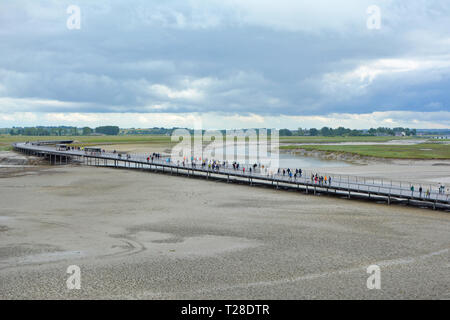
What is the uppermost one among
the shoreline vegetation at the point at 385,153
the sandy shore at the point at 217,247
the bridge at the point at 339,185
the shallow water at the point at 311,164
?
the shoreline vegetation at the point at 385,153

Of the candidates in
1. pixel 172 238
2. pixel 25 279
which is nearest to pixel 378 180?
pixel 172 238

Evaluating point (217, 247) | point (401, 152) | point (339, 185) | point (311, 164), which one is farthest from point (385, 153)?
point (217, 247)

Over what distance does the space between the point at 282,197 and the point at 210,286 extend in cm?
2156

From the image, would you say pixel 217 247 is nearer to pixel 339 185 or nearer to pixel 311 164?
pixel 339 185

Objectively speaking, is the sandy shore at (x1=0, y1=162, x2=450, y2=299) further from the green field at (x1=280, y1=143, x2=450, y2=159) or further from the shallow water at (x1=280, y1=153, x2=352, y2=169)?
the green field at (x1=280, y1=143, x2=450, y2=159)

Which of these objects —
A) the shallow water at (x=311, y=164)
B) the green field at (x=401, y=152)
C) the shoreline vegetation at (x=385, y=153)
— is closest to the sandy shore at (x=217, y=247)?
the shallow water at (x=311, y=164)

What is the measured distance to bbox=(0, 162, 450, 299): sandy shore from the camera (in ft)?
52.9

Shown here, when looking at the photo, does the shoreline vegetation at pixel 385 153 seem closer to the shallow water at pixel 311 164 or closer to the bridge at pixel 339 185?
the shallow water at pixel 311 164

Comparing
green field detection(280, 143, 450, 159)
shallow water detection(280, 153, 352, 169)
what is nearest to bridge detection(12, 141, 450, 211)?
shallow water detection(280, 153, 352, 169)

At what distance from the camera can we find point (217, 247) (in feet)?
69.8

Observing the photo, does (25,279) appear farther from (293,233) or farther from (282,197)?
(282,197)

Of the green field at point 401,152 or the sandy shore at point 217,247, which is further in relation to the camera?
the green field at point 401,152

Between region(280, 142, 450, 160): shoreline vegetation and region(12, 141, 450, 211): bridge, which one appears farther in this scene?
region(280, 142, 450, 160): shoreline vegetation

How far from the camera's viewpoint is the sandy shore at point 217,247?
1612 centimetres
